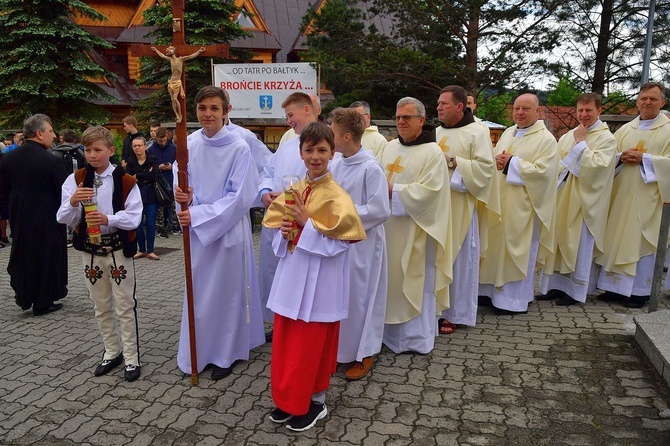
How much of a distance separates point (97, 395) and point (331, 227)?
2.10 meters

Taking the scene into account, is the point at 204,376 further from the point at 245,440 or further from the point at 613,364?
the point at 613,364

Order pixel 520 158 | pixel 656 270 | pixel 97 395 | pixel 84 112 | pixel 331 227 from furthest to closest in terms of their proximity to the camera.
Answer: pixel 84 112
pixel 520 158
pixel 656 270
pixel 97 395
pixel 331 227

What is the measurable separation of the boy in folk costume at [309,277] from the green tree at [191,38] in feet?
48.9

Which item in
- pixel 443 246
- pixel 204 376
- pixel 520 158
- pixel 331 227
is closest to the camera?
pixel 331 227

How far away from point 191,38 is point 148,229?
1056 cm

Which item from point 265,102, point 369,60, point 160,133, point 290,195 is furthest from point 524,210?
point 369,60

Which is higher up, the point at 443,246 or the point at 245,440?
the point at 443,246

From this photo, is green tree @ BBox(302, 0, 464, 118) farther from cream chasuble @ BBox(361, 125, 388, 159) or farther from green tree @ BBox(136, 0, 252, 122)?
cream chasuble @ BBox(361, 125, 388, 159)

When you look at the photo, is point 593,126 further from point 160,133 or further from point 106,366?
point 160,133

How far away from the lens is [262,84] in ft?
35.7

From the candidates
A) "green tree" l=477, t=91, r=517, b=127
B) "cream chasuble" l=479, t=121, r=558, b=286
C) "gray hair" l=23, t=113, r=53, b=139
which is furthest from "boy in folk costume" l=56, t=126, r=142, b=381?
"green tree" l=477, t=91, r=517, b=127

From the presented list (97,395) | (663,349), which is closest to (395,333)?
(663,349)

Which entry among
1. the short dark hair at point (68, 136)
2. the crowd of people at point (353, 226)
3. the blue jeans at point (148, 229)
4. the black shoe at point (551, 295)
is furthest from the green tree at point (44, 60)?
the black shoe at point (551, 295)

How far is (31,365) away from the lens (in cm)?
423
